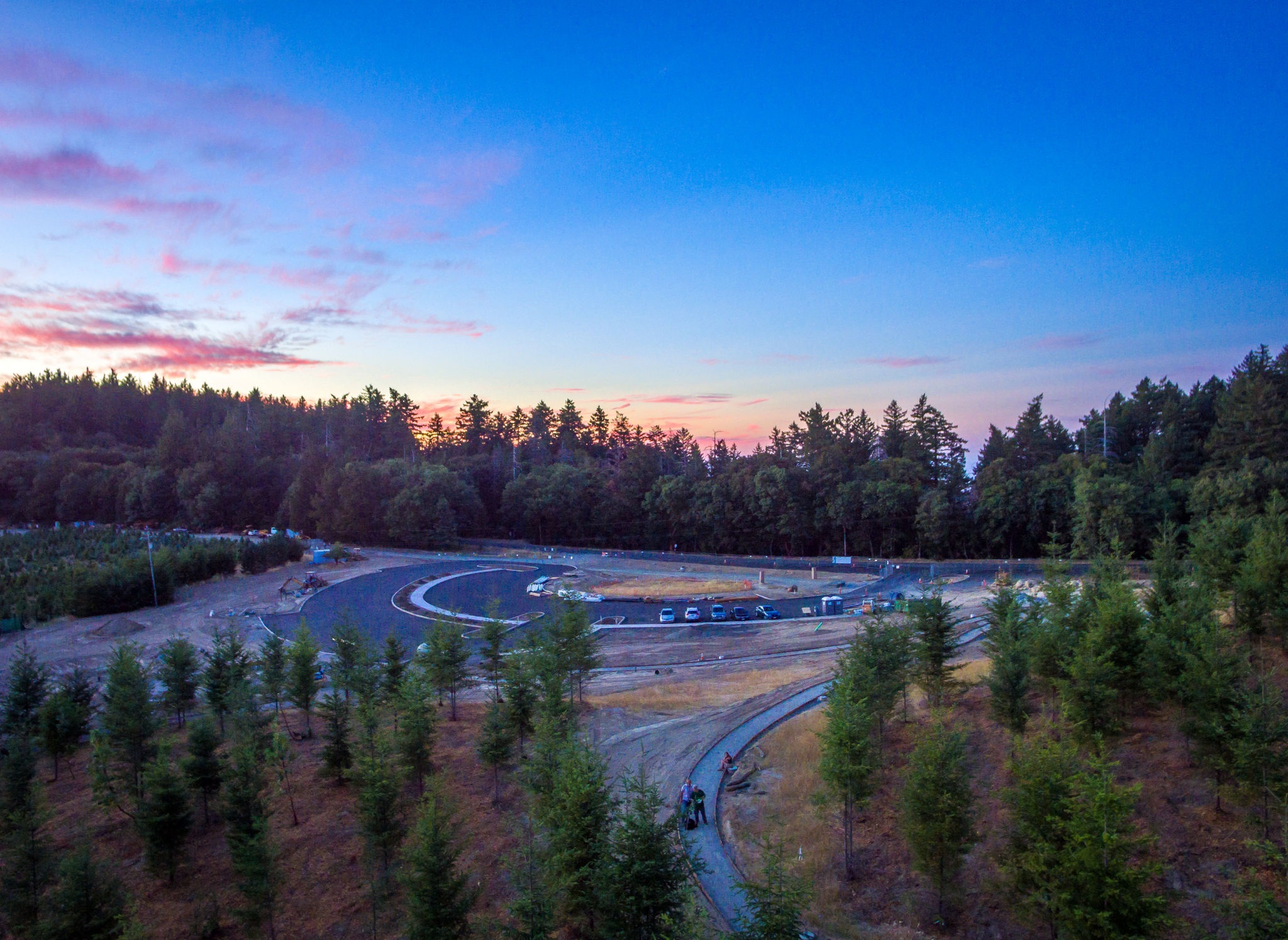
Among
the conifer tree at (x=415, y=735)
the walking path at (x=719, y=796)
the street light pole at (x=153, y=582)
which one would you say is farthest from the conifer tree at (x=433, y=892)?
the street light pole at (x=153, y=582)

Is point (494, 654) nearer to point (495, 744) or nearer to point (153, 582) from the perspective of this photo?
point (495, 744)

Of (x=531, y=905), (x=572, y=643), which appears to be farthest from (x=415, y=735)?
(x=531, y=905)

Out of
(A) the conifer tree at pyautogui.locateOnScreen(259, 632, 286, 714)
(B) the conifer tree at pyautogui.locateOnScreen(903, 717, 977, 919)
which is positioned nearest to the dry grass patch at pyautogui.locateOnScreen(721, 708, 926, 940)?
(B) the conifer tree at pyautogui.locateOnScreen(903, 717, 977, 919)

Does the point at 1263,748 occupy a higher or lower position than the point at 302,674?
higher

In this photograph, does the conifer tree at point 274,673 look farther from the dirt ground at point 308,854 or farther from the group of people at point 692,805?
the group of people at point 692,805

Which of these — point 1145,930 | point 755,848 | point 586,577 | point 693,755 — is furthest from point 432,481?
point 1145,930

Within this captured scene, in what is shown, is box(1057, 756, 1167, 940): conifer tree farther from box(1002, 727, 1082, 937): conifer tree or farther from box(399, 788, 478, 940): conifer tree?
box(399, 788, 478, 940): conifer tree
